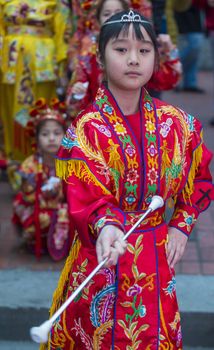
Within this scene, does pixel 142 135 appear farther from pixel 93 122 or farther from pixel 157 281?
pixel 157 281

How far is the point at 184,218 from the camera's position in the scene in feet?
10.0

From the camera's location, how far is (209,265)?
498 centimetres

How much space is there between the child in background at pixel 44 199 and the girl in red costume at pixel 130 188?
199 cm

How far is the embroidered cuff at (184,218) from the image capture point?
9.99 feet

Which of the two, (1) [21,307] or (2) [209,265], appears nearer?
(1) [21,307]

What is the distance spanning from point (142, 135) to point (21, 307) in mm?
1751

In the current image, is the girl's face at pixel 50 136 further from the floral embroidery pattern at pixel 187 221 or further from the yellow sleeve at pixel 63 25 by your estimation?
the floral embroidery pattern at pixel 187 221

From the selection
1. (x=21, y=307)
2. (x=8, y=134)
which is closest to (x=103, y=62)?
(x=21, y=307)

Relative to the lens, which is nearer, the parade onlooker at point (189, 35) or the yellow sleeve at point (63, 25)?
the yellow sleeve at point (63, 25)

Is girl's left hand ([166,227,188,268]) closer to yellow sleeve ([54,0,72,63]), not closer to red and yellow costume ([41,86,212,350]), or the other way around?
red and yellow costume ([41,86,212,350])

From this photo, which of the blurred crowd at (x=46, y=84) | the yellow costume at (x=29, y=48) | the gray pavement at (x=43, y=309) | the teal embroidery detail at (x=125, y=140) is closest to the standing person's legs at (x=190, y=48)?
the blurred crowd at (x=46, y=84)

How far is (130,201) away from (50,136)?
8.10 feet

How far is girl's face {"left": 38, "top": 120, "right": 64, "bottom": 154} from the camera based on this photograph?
5.27 m

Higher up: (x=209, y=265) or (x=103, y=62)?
(x=103, y=62)
